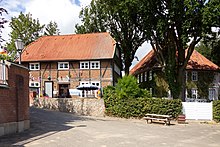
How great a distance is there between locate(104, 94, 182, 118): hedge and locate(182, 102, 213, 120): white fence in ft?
2.61

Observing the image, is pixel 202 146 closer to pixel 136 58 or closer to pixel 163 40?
pixel 163 40

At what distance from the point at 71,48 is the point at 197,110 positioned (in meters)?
20.5

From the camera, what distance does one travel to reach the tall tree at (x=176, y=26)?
2722 centimetres

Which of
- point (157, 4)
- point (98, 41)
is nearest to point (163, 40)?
point (157, 4)

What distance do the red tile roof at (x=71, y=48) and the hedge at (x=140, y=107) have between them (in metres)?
10.8

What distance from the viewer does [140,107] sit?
27203 millimetres

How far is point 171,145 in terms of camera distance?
1309cm

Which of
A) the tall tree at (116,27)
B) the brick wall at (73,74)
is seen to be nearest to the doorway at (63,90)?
the brick wall at (73,74)

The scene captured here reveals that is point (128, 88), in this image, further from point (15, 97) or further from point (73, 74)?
point (15, 97)

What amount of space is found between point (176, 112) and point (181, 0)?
401 inches

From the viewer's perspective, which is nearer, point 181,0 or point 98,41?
point 181,0

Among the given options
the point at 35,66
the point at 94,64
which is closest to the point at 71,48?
the point at 94,64

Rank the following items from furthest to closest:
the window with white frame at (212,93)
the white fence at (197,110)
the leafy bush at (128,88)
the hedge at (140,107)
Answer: the window with white frame at (212,93)
the leafy bush at (128,88)
the white fence at (197,110)
the hedge at (140,107)

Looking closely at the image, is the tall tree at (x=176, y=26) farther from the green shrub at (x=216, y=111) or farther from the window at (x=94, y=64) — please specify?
the window at (x=94, y=64)
